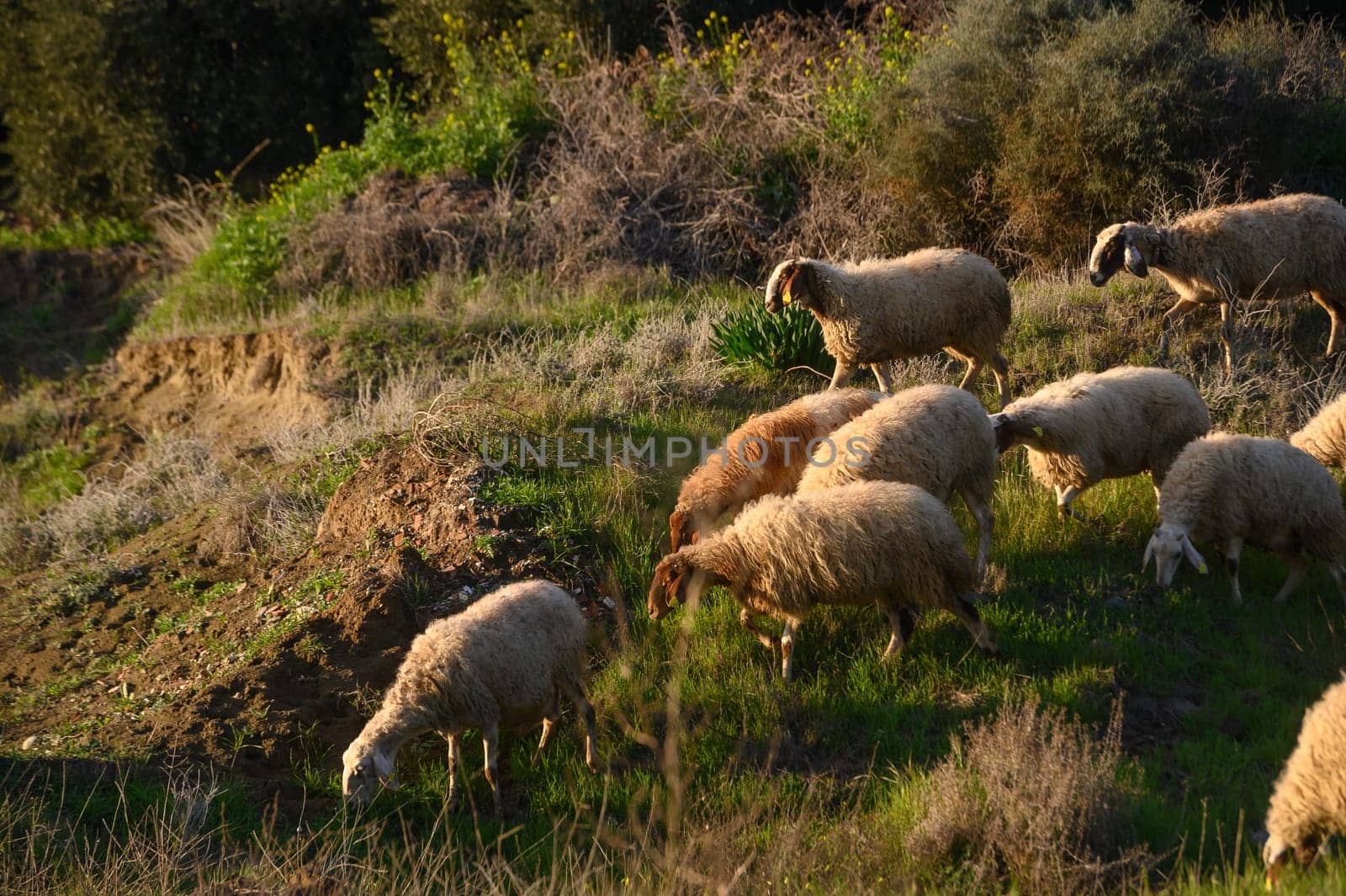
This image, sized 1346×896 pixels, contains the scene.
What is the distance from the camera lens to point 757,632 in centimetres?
758

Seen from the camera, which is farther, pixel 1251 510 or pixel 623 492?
pixel 623 492

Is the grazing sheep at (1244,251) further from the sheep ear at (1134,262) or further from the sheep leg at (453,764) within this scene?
the sheep leg at (453,764)

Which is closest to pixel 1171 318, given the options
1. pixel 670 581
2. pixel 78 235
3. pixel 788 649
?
pixel 788 649

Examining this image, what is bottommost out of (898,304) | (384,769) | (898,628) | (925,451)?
(384,769)

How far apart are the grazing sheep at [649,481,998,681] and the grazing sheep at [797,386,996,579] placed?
35 cm

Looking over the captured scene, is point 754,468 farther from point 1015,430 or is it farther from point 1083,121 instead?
point 1083,121

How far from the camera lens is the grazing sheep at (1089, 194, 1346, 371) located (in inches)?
389

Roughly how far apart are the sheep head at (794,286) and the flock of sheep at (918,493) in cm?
2

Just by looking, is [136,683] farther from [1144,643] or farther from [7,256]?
[7,256]

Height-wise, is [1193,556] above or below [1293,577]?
above

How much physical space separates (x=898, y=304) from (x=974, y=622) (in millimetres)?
3380

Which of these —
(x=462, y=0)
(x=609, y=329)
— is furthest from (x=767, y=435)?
(x=462, y=0)

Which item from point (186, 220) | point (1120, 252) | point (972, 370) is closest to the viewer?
point (1120, 252)

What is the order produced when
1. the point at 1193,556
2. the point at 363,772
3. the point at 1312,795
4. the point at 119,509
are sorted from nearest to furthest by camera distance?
the point at 1312,795 < the point at 363,772 < the point at 1193,556 < the point at 119,509
